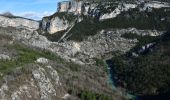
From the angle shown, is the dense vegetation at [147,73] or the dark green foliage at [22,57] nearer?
the dark green foliage at [22,57]

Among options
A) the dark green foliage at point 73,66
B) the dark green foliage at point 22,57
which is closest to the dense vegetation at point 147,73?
the dark green foliage at point 73,66

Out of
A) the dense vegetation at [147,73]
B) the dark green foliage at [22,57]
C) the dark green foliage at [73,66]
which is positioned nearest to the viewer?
the dark green foliage at [22,57]

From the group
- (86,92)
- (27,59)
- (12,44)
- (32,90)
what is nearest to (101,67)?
(12,44)

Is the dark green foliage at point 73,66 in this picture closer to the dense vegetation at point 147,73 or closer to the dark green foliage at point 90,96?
the dense vegetation at point 147,73

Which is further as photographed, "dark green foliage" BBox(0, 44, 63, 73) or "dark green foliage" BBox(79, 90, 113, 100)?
"dark green foliage" BBox(0, 44, 63, 73)

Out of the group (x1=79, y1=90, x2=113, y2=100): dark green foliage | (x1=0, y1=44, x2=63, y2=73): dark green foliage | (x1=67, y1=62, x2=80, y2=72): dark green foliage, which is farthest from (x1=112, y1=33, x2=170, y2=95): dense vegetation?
(x1=79, y1=90, x2=113, y2=100): dark green foliage

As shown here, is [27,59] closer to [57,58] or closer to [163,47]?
[57,58]

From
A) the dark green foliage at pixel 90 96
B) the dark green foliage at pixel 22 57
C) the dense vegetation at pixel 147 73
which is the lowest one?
the dense vegetation at pixel 147 73

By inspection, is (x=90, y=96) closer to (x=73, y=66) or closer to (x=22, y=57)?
(x=22, y=57)

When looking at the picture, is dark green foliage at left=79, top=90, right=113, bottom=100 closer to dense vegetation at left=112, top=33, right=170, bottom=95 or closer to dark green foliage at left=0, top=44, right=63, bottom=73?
dark green foliage at left=0, top=44, right=63, bottom=73
